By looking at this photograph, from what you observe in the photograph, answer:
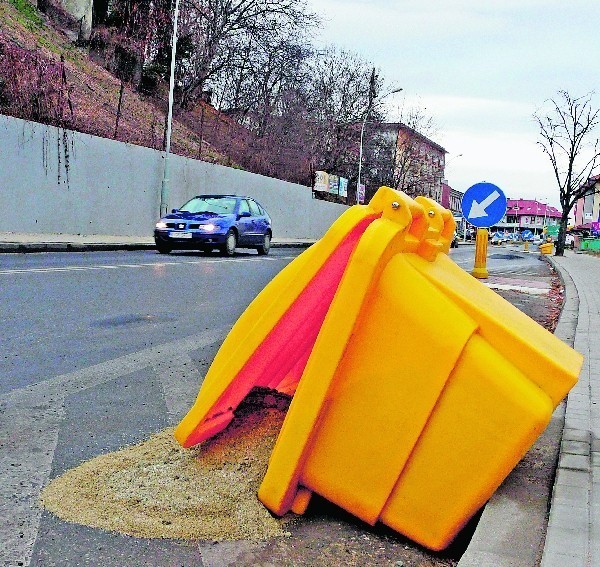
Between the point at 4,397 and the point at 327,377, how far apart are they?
93.8 inches

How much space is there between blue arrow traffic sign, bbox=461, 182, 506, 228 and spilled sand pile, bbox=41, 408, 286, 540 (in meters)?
10.8

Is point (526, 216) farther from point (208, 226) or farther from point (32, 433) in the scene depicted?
point (32, 433)

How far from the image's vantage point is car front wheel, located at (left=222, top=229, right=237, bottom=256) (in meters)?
18.7

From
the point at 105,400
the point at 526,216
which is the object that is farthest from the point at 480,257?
the point at 526,216

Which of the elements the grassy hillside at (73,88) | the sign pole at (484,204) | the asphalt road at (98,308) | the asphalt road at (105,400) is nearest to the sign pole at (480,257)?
the sign pole at (484,204)

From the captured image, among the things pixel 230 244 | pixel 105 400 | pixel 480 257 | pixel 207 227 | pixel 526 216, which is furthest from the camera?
pixel 526 216

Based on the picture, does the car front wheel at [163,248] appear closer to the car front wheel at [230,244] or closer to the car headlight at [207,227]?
the car headlight at [207,227]

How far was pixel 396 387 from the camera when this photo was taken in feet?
8.36

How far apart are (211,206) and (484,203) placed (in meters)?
8.01

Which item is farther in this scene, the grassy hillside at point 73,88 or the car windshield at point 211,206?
the grassy hillside at point 73,88

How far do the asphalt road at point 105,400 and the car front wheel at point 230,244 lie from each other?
26.4 feet

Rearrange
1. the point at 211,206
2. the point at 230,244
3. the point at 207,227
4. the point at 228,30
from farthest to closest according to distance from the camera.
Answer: the point at 228,30 < the point at 211,206 < the point at 230,244 < the point at 207,227

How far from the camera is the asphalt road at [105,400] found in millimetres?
2459

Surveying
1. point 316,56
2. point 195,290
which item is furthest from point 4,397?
point 316,56
